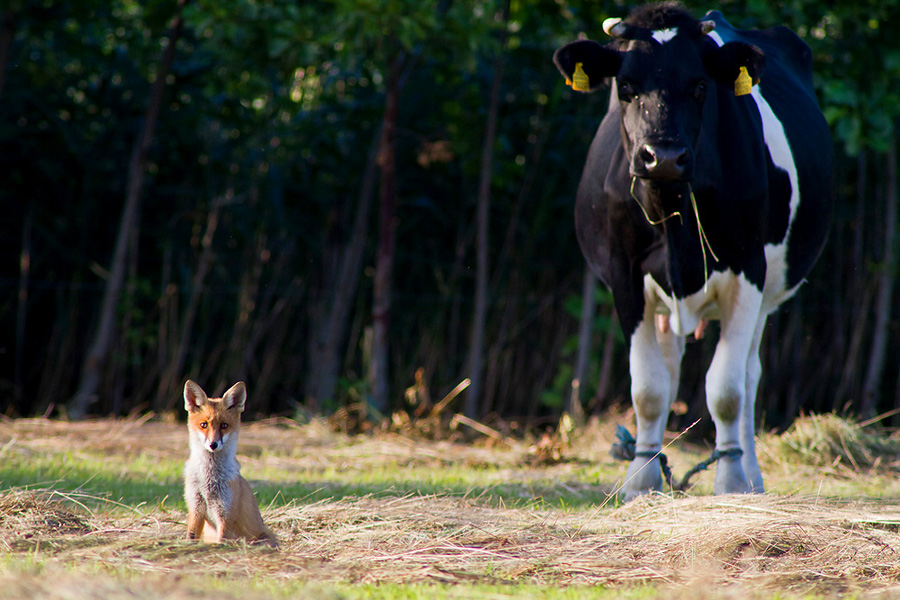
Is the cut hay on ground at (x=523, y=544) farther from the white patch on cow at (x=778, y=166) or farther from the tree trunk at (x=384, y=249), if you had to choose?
the tree trunk at (x=384, y=249)

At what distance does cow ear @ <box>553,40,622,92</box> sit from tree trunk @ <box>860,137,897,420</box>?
4058 mm

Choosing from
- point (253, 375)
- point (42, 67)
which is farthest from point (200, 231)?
point (42, 67)

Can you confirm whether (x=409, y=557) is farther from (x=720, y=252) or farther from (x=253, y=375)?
(x=253, y=375)

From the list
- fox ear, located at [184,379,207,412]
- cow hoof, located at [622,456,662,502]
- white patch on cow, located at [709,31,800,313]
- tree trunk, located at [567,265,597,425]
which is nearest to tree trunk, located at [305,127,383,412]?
tree trunk, located at [567,265,597,425]

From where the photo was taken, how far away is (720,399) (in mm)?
4094

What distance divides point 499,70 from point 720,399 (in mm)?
3800

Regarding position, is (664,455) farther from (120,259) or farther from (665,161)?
(120,259)

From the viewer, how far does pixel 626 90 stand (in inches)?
147

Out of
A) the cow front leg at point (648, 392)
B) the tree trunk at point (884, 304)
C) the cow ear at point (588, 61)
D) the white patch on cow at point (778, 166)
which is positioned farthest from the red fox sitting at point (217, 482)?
the tree trunk at point (884, 304)

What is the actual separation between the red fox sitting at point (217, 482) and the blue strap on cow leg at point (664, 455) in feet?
5.50

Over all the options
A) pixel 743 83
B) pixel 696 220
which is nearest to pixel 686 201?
pixel 696 220

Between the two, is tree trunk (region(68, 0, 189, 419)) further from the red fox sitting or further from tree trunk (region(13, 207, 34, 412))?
the red fox sitting

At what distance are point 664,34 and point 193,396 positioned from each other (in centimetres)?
227

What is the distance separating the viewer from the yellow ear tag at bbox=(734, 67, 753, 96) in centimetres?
391
